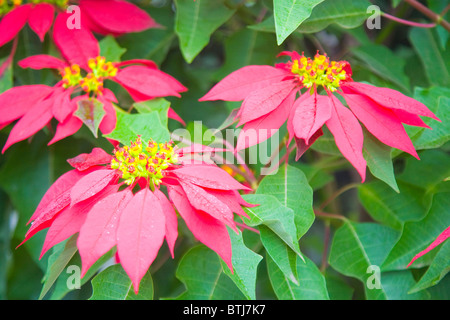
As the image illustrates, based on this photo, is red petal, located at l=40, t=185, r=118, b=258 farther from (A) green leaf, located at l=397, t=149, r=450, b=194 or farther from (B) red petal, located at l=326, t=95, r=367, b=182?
(A) green leaf, located at l=397, t=149, r=450, b=194

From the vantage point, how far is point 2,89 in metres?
0.74

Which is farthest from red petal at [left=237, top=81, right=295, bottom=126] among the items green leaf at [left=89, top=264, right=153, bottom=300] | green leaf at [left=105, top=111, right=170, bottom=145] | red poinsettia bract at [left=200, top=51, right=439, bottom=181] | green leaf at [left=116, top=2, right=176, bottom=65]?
green leaf at [left=116, top=2, right=176, bottom=65]

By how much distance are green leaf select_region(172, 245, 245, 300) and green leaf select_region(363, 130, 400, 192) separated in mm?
220

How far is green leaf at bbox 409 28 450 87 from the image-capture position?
811 millimetres

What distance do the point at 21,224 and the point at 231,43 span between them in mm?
423

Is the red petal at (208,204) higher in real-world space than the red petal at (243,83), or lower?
lower

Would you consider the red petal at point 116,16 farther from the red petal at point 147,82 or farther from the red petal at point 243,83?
the red petal at point 243,83

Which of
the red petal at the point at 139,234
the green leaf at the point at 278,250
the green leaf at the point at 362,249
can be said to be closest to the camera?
the red petal at the point at 139,234

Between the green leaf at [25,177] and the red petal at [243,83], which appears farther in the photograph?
the green leaf at [25,177]

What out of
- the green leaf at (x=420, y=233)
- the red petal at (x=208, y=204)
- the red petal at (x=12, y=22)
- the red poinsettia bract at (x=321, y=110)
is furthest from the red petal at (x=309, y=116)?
the red petal at (x=12, y=22)

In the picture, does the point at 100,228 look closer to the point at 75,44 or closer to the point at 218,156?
the point at 218,156

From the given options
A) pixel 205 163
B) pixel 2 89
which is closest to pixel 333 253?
pixel 205 163

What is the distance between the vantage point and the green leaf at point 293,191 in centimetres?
58

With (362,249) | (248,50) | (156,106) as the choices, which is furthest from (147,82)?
(362,249)
